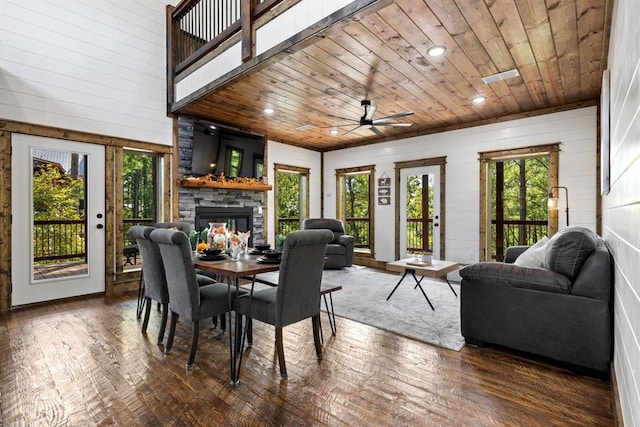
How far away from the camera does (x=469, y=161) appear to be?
5797 millimetres

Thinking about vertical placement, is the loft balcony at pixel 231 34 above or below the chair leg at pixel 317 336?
above

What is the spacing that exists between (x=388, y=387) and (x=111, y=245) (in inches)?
168

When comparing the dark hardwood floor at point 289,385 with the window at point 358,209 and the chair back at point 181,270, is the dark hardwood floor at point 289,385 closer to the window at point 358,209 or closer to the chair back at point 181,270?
the chair back at point 181,270

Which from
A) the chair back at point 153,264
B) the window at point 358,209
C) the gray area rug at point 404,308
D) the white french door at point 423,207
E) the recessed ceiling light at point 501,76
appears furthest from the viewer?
the window at point 358,209

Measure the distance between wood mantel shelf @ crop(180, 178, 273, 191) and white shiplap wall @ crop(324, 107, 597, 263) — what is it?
2062mm

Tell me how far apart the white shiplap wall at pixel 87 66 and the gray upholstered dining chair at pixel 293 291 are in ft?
12.0

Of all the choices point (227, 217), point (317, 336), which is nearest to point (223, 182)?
point (227, 217)

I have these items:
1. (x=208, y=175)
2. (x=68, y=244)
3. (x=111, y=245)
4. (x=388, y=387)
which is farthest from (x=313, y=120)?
(x=388, y=387)

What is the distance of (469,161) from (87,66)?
593 cm

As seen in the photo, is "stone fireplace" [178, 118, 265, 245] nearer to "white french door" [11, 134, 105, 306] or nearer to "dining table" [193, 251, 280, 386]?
"white french door" [11, 134, 105, 306]

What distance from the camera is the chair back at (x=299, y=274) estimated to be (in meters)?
2.25

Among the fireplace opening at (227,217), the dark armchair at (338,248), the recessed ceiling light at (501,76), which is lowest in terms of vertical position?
the dark armchair at (338,248)

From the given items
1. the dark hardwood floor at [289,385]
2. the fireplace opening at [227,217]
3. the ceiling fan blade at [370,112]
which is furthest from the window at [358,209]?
the dark hardwood floor at [289,385]

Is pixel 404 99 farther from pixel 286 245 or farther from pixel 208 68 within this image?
pixel 286 245
